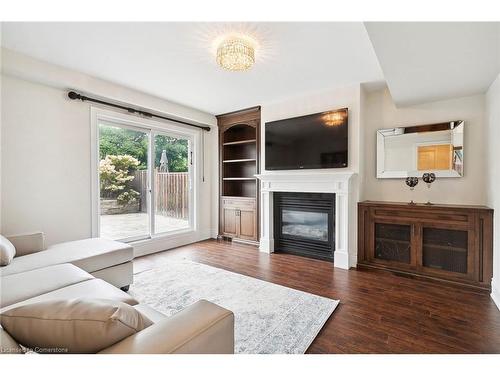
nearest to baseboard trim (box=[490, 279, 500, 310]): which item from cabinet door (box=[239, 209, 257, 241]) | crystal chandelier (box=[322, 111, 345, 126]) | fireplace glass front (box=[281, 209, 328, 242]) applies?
fireplace glass front (box=[281, 209, 328, 242])

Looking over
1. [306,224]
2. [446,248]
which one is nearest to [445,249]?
[446,248]

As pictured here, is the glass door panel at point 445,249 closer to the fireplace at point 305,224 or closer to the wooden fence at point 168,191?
the fireplace at point 305,224

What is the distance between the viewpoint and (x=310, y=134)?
11.9ft

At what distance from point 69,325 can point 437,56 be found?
291 centimetres

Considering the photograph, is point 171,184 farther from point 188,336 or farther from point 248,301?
point 188,336

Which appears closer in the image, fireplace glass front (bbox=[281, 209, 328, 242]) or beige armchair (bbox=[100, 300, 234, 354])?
beige armchair (bbox=[100, 300, 234, 354])

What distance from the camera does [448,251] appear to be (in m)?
2.77

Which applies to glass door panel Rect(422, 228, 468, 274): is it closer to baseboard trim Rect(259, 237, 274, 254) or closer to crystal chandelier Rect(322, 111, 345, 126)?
crystal chandelier Rect(322, 111, 345, 126)

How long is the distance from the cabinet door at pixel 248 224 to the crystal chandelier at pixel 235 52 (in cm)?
268

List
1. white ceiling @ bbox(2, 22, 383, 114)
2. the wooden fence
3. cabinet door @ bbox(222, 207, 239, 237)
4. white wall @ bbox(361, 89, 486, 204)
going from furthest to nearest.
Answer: cabinet door @ bbox(222, 207, 239, 237) → the wooden fence → white wall @ bbox(361, 89, 486, 204) → white ceiling @ bbox(2, 22, 383, 114)

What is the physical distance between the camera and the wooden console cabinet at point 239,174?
4418 mm

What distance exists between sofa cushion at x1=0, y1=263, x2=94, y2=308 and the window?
1597 mm

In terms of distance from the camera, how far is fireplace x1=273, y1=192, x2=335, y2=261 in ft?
11.8
